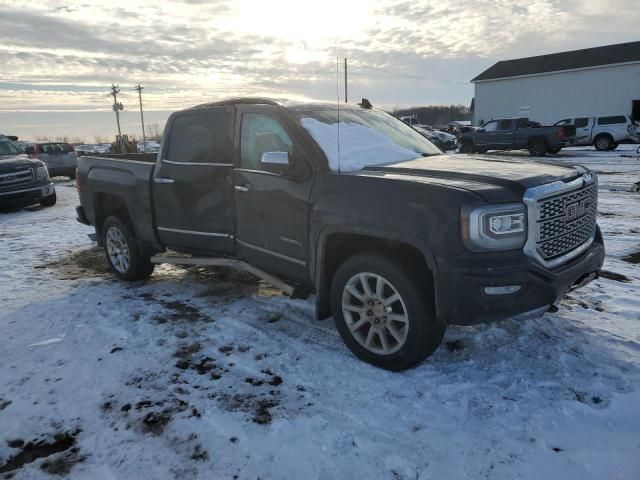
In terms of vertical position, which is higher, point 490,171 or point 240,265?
point 490,171

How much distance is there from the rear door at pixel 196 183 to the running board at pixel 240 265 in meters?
0.11

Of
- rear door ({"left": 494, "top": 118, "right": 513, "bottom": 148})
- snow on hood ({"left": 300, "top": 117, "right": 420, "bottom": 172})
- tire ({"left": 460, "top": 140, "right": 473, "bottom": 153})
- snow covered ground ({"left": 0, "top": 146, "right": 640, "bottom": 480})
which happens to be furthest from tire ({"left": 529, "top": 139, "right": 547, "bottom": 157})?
snow on hood ({"left": 300, "top": 117, "right": 420, "bottom": 172})

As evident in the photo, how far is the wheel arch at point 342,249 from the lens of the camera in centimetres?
330

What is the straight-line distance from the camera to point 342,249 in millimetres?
3723

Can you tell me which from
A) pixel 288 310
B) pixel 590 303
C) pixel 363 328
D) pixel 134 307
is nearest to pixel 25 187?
pixel 134 307

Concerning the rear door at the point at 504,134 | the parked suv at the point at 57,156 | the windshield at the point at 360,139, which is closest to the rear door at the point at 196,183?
the windshield at the point at 360,139

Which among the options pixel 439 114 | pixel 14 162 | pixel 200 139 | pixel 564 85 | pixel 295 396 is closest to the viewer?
pixel 295 396

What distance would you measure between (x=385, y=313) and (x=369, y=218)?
67 cm

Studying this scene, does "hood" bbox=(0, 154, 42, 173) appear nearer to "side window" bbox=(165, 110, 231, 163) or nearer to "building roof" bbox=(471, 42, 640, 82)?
"side window" bbox=(165, 110, 231, 163)

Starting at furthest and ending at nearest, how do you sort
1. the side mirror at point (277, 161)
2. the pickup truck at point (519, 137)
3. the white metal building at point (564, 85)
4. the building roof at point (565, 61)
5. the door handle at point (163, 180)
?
the building roof at point (565, 61)
the white metal building at point (564, 85)
the pickup truck at point (519, 137)
the door handle at point (163, 180)
the side mirror at point (277, 161)

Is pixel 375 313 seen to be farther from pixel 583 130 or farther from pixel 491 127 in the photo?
pixel 583 130

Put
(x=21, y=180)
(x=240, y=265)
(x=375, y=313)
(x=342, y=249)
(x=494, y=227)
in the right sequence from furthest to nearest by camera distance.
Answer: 1. (x=21, y=180)
2. (x=240, y=265)
3. (x=342, y=249)
4. (x=375, y=313)
5. (x=494, y=227)

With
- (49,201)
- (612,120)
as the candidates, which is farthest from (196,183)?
(612,120)

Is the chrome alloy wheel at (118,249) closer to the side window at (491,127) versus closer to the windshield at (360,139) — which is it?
the windshield at (360,139)
